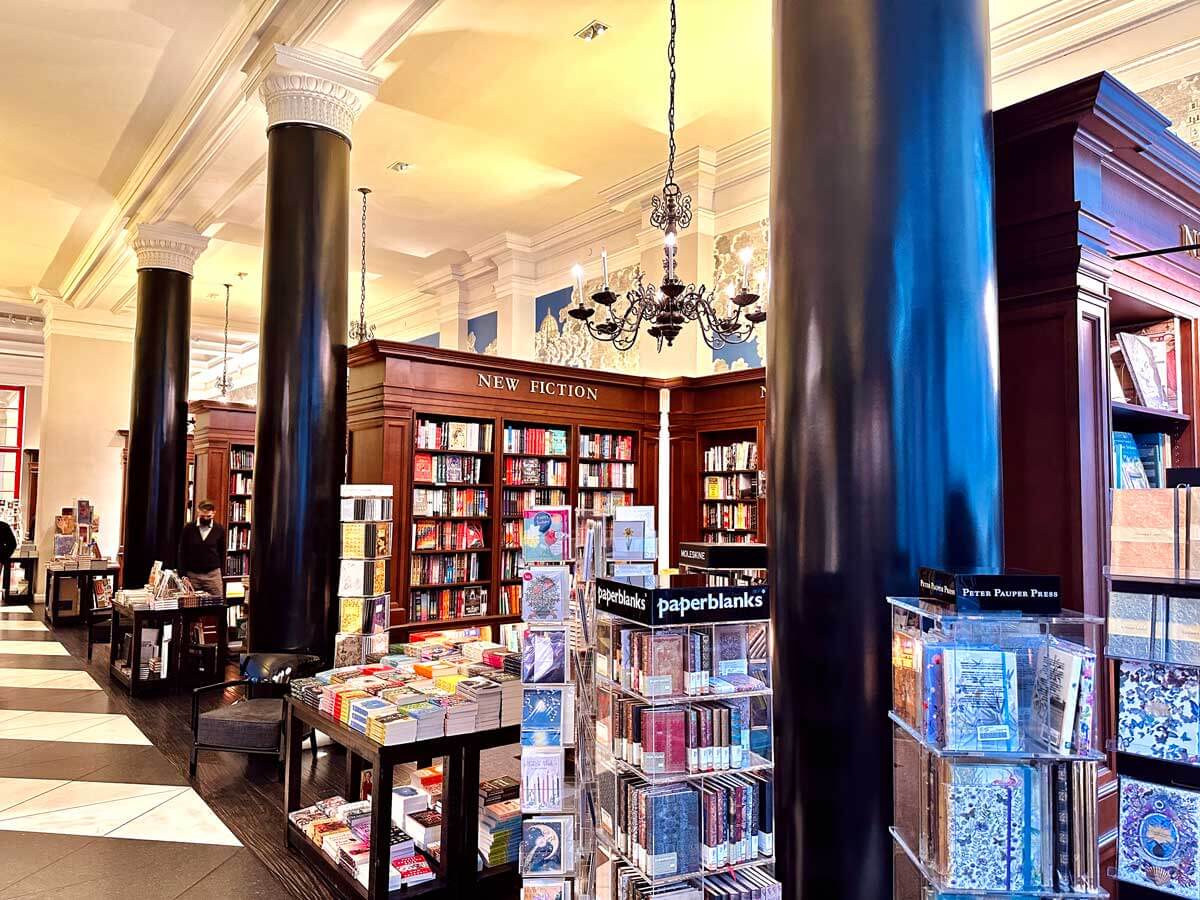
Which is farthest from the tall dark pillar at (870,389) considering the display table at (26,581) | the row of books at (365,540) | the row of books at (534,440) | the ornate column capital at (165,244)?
the display table at (26,581)

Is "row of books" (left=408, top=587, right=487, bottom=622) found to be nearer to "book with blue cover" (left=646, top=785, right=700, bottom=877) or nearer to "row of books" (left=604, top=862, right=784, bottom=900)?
"row of books" (left=604, top=862, right=784, bottom=900)

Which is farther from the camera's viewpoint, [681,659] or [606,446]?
[606,446]

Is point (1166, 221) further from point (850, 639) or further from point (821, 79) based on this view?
point (850, 639)

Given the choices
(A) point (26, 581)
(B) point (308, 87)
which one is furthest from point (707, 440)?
(A) point (26, 581)

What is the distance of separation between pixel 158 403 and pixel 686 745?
9.37 meters

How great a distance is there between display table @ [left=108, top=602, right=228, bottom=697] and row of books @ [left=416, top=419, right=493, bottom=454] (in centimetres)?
242

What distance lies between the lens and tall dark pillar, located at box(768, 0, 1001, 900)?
1.88m

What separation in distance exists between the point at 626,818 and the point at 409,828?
5.93 ft

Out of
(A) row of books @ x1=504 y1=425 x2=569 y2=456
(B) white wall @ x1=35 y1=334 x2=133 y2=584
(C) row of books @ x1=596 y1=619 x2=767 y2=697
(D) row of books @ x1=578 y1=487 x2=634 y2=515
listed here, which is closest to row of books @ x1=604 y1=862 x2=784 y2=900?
(C) row of books @ x1=596 y1=619 x2=767 y2=697

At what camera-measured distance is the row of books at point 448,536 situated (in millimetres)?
7469

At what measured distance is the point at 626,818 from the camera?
2.21 meters

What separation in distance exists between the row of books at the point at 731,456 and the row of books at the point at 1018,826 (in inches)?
258

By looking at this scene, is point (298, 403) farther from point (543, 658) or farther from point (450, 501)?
point (543, 658)

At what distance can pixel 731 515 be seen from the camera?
8.31 metres
